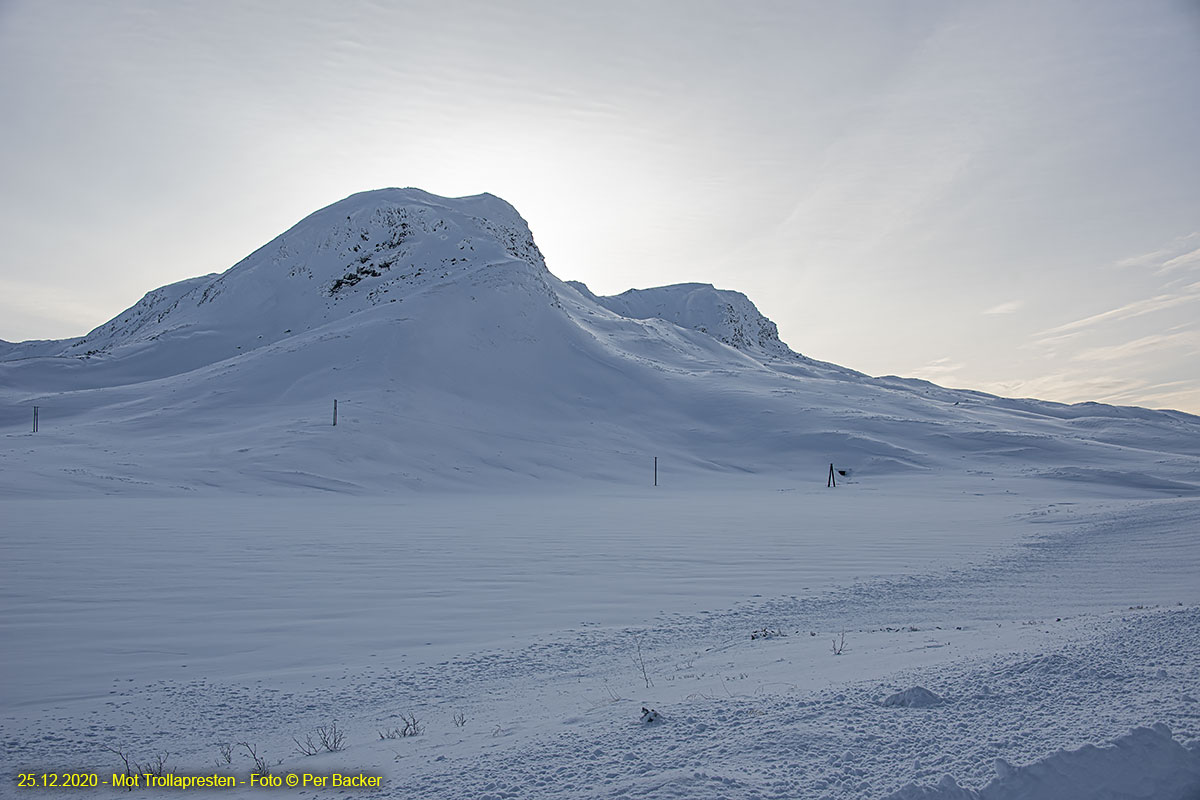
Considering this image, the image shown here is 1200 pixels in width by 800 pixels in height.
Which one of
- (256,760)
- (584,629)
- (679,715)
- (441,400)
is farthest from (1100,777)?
(441,400)

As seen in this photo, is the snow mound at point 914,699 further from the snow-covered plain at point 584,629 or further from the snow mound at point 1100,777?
the snow mound at point 1100,777

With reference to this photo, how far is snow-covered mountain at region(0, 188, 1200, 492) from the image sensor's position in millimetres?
33062

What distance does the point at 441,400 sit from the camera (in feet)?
153

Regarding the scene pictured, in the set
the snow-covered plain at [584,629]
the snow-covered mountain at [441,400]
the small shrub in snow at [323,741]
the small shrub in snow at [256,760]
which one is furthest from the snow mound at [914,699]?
the snow-covered mountain at [441,400]

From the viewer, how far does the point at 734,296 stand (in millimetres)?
198750

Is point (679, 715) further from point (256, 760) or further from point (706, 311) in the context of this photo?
point (706, 311)

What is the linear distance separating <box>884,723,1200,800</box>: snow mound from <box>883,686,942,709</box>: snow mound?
71 centimetres

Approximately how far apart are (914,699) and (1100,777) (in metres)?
0.89

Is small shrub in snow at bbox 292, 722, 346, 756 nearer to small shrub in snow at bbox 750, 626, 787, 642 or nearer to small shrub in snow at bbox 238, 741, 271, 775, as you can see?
small shrub in snow at bbox 238, 741, 271, 775

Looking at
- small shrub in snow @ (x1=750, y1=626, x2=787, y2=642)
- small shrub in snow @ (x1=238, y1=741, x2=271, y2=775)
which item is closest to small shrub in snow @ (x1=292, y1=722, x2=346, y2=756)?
small shrub in snow @ (x1=238, y1=741, x2=271, y2=775)

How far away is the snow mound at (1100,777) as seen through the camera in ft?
9.50

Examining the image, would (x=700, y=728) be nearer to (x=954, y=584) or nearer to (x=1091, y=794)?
(x=1091, y=794)

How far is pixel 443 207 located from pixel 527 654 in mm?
89580

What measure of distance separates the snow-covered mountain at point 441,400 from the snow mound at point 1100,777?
24.6 meters
